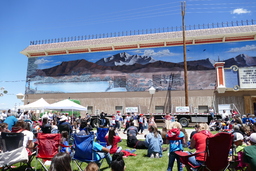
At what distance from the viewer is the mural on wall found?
23.7 metres

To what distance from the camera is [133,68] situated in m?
26.2

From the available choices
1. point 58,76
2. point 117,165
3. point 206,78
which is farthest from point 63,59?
point 117,165

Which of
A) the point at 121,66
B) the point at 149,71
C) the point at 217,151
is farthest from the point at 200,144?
the point at 121,66

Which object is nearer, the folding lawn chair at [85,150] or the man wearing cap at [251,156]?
the man wearing cap at [251,156]

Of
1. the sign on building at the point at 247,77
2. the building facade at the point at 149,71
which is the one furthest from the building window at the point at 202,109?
the sign on building at the point at 247,77

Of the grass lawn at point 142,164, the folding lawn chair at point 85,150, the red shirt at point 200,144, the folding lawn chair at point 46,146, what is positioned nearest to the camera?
the red shirt at point 200,144

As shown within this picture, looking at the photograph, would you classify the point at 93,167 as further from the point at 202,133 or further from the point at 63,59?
the point at 63,59

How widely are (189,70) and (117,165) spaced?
2310 cm

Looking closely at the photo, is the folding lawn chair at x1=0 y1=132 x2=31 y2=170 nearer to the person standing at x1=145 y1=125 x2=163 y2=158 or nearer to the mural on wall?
the person standing at x1=145 y1=125 x2=163 y2=158

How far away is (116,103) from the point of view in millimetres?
25922

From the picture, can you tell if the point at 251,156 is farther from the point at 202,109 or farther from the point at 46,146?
the point at 202,109

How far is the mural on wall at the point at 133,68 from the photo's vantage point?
23.7 meters

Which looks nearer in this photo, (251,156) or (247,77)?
(251,156)

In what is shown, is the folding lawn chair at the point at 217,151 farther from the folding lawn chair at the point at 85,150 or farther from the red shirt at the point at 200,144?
the folding lawn chair at the point at 85,150
